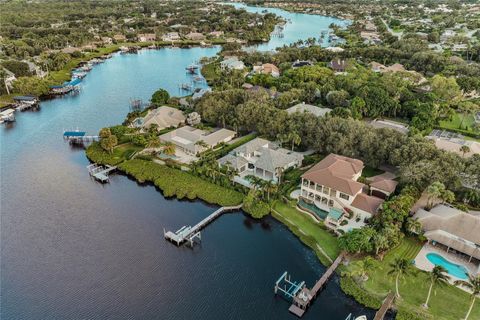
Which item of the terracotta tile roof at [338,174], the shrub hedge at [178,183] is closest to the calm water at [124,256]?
the shrub hedge at [178,183]

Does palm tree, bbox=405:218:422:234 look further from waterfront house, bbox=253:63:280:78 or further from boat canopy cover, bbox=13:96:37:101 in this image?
boat canopy cover, bbox=13:96:37:101

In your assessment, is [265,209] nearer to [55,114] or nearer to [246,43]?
[55,114]

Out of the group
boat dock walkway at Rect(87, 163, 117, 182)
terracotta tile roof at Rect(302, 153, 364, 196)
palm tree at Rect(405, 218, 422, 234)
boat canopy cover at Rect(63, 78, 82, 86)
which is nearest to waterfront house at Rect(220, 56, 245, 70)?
boat canopy cover at Rect(63, 78, 82, 86)

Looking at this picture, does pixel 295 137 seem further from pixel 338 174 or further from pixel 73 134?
pixel 73 134

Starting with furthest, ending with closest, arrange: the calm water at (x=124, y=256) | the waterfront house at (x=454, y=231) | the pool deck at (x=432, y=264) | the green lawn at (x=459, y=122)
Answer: the green lawn at (x=459, y=122)
the waterfront house at (x=454, y=231)
the pool deck at (x=432, y=264)
the calm water at (x=124, y=256)

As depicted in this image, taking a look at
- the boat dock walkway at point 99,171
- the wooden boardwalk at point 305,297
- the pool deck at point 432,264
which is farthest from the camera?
the boat dock walkway at point 99,171

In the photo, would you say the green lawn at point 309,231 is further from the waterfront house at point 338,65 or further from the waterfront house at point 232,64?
the waterfront house at point 338,65

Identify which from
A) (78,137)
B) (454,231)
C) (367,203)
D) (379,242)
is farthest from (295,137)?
(78,137)
